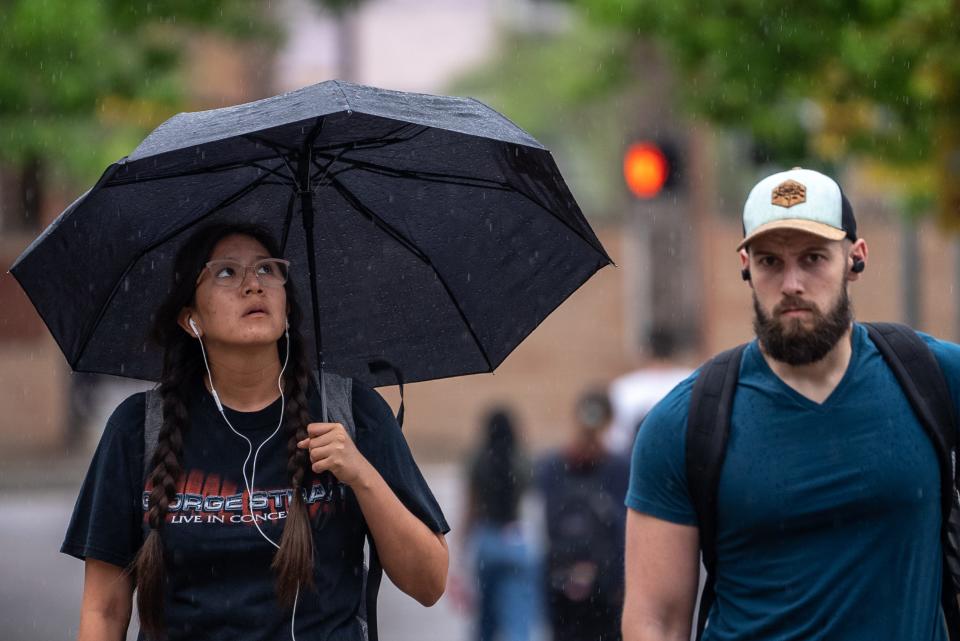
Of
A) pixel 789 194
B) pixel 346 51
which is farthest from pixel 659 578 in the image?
pixel 346 51

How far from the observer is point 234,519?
397 centimetres

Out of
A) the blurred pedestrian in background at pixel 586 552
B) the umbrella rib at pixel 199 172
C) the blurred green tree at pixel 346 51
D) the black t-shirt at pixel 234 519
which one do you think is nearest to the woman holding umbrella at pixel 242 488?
the black t-shirt at pixel 234 519

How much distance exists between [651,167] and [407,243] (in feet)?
28.3

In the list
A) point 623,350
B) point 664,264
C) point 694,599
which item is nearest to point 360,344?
point 694,599

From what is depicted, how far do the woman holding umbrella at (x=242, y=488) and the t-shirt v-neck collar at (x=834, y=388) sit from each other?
893mm

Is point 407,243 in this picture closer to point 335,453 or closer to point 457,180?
point 457,180

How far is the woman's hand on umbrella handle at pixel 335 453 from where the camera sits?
3.96 metres

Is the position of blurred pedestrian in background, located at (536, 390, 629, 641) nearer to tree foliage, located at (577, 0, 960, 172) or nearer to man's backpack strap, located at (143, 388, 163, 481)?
tree foliage, located at (577, 0, 960, 172)

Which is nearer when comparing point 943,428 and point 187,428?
point 943,428

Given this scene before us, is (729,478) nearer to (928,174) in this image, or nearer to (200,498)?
(200,498)

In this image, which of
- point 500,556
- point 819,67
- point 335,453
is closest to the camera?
point 335,453

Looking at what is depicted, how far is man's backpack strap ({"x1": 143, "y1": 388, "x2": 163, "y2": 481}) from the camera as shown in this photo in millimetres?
4102

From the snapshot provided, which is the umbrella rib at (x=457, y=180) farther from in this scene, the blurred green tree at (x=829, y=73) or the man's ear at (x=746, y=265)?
the blurred green tree at (x=829, y=73)

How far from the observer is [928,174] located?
42.1ft
